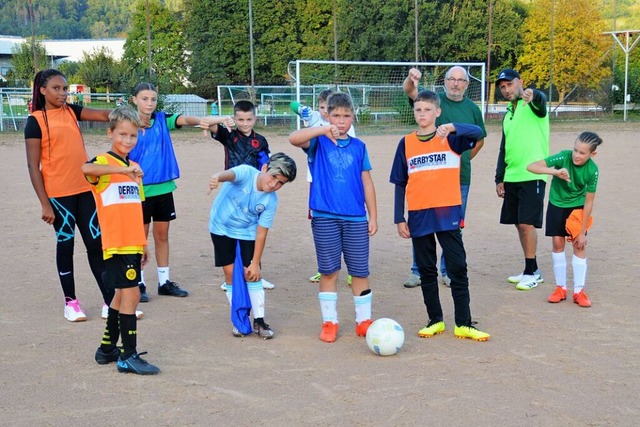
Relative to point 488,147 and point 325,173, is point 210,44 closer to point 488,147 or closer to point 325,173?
point 488,147

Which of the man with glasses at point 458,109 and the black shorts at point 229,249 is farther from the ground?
the man with glasses at point 458,109

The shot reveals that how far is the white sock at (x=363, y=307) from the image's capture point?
19.1ft

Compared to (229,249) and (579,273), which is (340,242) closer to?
(229,249)

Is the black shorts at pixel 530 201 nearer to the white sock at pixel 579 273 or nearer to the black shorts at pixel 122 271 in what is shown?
the white sock at pixel 579 273

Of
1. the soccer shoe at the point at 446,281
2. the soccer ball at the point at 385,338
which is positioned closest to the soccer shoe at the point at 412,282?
the soccer shoe at the point at 446,281

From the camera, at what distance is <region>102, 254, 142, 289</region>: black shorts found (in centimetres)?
491

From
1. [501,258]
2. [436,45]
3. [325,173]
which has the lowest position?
[501,258]

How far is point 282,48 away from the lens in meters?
49.2

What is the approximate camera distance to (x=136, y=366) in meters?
4.90

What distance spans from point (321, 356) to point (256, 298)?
0.80 meters

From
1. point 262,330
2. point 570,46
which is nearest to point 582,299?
point 262,330

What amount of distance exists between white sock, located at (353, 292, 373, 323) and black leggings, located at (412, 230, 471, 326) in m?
0.46

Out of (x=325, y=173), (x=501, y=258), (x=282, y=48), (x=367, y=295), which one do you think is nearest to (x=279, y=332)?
(x=367, y=295)

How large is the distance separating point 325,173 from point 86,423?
2476 millimetres
